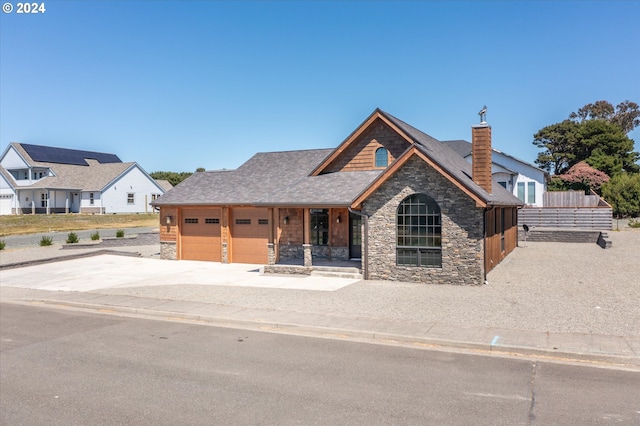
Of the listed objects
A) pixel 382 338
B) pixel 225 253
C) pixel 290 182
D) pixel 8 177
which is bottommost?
pixel 382 338

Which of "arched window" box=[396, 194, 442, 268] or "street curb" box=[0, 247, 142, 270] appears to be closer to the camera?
"arched window" box=[396, 194, 442, 268]

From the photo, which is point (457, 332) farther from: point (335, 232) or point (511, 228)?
point (511, 228)

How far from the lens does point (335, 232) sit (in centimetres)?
2119

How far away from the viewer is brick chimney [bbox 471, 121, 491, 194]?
17.9 meters

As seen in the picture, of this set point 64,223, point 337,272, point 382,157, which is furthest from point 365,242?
point 64,223

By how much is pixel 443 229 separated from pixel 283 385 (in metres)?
10.5

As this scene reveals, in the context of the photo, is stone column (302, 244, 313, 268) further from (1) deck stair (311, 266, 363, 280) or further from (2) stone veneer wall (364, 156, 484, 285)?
(2) stone veneer wall (364, 156, 484, 285)

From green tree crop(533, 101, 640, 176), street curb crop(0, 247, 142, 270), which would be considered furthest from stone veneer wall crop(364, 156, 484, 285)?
green tree crop(533, 101, 640, 176)

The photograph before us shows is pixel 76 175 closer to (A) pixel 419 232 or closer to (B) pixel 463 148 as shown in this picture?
(B) pixel 463 148

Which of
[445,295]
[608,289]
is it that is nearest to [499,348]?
[445,295]

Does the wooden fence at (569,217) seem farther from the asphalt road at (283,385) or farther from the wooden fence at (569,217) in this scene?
the asphalt road at (283,385)

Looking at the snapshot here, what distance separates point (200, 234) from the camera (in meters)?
25.0

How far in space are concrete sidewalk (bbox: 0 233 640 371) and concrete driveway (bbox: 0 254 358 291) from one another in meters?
0.05

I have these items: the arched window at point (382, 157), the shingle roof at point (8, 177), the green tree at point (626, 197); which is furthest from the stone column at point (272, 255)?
the shingle roof at point (8, 177)
